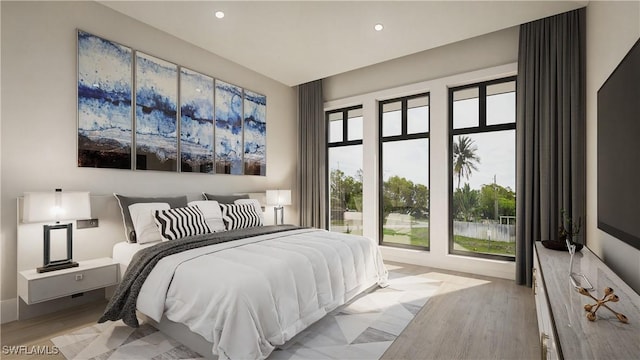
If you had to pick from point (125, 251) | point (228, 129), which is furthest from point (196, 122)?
point (125, 251)

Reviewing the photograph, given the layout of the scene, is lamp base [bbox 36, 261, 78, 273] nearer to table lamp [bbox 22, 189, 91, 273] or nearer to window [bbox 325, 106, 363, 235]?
table lamp [bbox 22, 189, 91, 273]

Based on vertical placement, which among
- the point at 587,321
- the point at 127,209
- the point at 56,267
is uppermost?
the point at 127,209

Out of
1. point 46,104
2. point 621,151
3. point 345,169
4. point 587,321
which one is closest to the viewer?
point 587,321

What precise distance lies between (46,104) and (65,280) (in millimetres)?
1533

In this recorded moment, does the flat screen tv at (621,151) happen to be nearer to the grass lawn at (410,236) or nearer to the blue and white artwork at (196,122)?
A: the grass lawn at (410,236)

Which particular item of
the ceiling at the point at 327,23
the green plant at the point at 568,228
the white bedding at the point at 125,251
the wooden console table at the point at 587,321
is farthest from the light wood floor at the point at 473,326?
the ceiling at the point at 327,23

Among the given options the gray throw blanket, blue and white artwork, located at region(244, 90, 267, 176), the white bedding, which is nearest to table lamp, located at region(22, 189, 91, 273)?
the white bedding

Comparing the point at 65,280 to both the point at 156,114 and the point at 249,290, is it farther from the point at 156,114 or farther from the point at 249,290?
the point at 156,114

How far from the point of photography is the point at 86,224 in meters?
2.96

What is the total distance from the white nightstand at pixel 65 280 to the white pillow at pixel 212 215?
2.94ft

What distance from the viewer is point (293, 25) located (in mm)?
3416

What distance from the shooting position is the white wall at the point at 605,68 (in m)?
1.73

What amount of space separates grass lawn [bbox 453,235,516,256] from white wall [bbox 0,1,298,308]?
12.3 ft

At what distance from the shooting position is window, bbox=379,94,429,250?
14.9 feet
